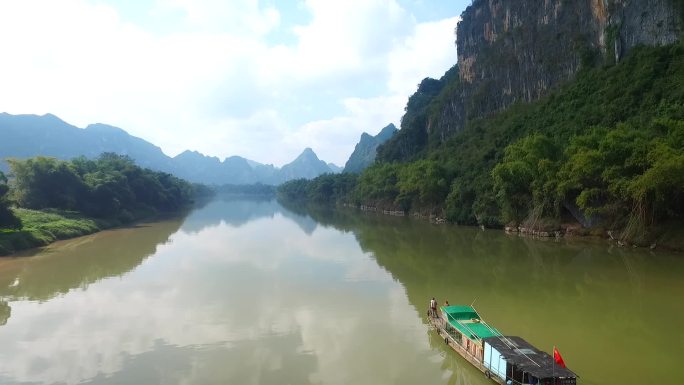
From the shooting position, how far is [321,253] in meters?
30.8

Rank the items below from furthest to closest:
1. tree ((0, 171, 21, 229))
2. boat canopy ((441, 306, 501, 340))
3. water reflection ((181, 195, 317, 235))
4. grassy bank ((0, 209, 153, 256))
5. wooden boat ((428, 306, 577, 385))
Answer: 1. water reflection ((181, 195, 317, 235))
2. tree ((0, 171, 21, 229))
3. grassy bank ((0, 209, 153, 256))
4. boat canopy ((441, 306, 501, 340))
5. wooden boat ((428, 306, 577, 385))

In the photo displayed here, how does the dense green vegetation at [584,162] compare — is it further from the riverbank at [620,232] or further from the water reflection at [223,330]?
the water reflection at [223,330]

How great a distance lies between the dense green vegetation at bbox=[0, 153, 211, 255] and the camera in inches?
1278

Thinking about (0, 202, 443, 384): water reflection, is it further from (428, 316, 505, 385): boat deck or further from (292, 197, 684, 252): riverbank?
(292, 197, 684, 252): riverbank

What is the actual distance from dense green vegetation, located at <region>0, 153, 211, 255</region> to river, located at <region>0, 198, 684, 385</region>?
3.73 metres

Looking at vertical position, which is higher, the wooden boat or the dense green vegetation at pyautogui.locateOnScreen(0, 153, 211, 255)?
the dense green vegetation at pyautogui.locateOnScreen(0, 153, 211, 255)

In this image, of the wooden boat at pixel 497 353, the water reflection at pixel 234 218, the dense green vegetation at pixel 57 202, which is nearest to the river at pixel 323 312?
the wooden boat at pixel 497 353

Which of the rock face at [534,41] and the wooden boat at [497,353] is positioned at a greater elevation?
the rock face at [534,41]

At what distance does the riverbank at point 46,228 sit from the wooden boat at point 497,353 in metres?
29.7

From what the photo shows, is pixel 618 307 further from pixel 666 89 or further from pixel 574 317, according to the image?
pixel 666 89

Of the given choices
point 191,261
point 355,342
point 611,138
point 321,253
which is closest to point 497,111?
point 611,138

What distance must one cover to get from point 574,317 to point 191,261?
22.0 m

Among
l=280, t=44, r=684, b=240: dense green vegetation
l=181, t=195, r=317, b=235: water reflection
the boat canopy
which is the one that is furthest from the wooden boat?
l=181, t=195, r=317, b=235: water reflection

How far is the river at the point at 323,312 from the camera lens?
37.1 ft
